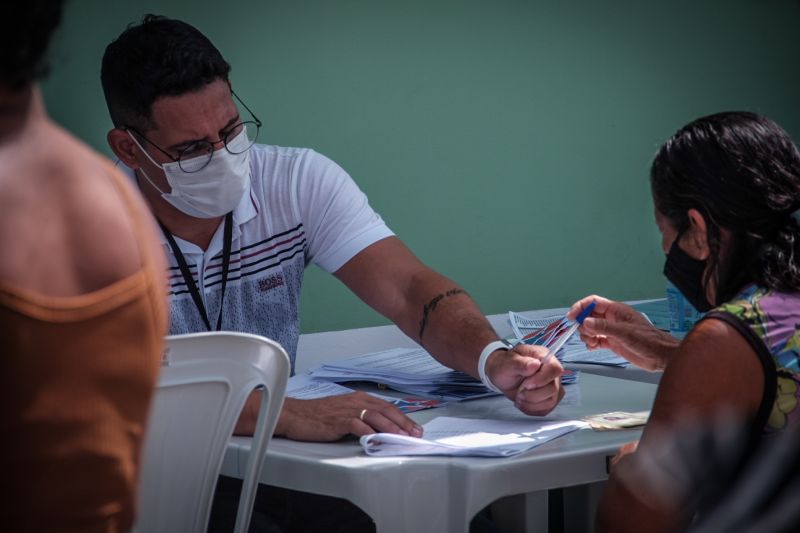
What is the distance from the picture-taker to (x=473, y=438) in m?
1.62

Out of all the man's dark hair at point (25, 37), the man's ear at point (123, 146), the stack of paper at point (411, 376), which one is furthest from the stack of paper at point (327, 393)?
the man's dark hair at point (25, 37)

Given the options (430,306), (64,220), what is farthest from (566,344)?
(64,220)

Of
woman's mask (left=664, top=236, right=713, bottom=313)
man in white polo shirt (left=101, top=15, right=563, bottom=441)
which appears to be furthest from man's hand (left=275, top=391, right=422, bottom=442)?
woman's mask (left=664, top=236, right=713, bottom=313)

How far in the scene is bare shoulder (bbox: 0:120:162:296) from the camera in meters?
0.73

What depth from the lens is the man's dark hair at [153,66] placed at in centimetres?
223

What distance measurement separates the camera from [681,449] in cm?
127

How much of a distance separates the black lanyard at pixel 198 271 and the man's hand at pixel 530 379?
30.1 inches

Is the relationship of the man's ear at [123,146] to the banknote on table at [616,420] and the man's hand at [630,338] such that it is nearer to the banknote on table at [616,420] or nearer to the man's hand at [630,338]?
the man's hand at [630,338]

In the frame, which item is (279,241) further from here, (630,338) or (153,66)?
(630,338)

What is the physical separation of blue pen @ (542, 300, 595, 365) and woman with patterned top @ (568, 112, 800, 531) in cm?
28

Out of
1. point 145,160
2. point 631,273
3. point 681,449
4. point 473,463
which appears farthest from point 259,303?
point 631,273

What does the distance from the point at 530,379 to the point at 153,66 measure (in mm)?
1172

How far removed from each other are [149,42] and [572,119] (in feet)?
5.88

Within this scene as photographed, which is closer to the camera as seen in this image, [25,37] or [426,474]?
[25,37]
